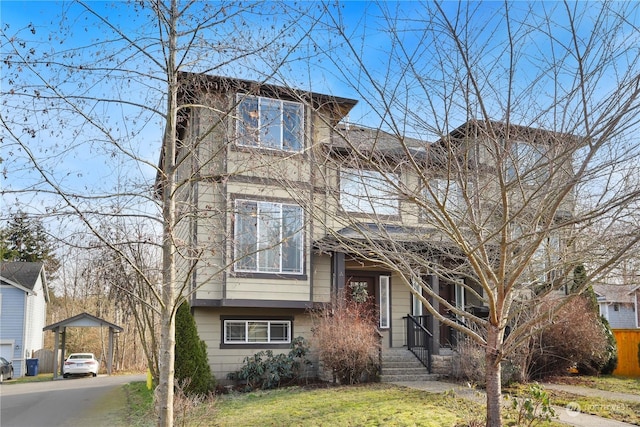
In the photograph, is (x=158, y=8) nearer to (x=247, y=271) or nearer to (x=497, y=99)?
(x=497, y=99)

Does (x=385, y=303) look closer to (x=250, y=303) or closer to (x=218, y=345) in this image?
(x=250, y=303)

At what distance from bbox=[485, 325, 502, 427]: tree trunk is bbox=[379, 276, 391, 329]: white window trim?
9440 millimetres

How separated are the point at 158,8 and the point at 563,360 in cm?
1300

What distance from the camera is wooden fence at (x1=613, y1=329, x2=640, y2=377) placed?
17.5m

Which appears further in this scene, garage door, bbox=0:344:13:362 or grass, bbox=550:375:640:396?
garage door, bbox=0:344:13:362

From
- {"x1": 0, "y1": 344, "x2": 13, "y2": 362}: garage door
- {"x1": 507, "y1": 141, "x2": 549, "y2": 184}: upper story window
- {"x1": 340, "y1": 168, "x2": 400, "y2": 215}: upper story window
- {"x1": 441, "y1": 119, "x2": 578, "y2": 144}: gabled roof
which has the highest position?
{"x1": 441, "y1": 119, "x2": 578, "y2": 144}: gabled roof

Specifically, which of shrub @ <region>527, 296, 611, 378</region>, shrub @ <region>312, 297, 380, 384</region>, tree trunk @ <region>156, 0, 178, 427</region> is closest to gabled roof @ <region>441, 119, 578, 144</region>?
tree trunk @ <region>156, 0, 178, 427</region>

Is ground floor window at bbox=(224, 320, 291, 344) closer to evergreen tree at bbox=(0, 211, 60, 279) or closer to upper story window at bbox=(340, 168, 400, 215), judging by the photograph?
upper story window at bbox=(340, 168, 400, 215)

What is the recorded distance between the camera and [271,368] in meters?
13.6

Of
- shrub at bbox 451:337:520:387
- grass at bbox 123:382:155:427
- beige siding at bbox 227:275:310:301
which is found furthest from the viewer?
beige siding at bbox 227:275:310:301

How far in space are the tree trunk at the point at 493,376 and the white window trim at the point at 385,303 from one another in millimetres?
9440

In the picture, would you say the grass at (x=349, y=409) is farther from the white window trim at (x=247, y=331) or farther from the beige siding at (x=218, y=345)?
the white window trim at (x=247, y=331)

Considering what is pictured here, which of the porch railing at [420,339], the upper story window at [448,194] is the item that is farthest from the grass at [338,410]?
the upper story window at [448,194]

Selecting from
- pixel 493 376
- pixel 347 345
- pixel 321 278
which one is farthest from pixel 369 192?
pixel 321 278
